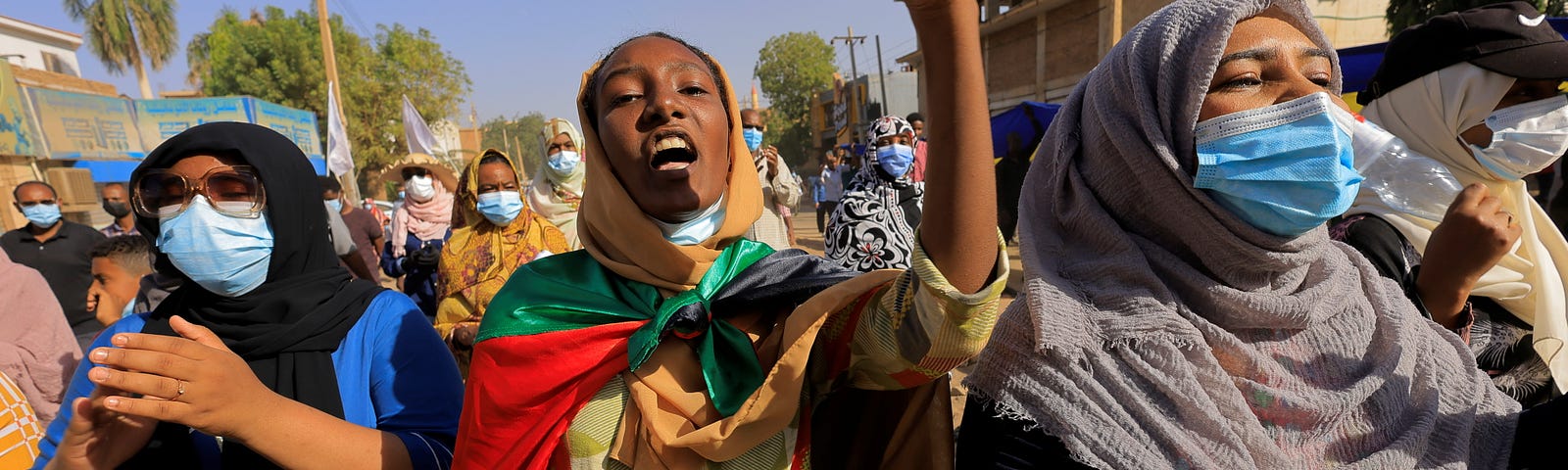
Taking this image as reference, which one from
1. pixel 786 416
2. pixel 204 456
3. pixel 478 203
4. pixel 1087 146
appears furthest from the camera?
pixel 478 203

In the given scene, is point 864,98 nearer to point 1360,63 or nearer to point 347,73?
point 347,73

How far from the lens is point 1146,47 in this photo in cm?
133

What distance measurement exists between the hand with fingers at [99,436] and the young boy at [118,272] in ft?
10.2

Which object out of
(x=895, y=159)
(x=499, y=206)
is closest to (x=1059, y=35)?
(x=895, y=159)

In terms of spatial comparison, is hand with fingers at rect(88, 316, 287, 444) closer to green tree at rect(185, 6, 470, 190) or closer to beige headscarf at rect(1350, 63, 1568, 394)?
beige headscarf at rect(1350, 63, 1568, 394)

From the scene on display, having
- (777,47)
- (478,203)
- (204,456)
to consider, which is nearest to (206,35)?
(777,47)

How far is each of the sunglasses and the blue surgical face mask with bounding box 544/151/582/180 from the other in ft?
11.2

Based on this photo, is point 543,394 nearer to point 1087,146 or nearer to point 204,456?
point 204,456

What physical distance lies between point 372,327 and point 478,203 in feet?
7.33

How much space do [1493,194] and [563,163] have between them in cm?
473

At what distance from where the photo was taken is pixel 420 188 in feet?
19.9

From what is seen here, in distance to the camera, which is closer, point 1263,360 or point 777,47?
point 1263,360

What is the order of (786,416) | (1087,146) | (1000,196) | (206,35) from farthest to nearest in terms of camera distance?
(206,35), (1000,196), (1087,146), (786,416)

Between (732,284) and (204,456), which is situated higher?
(732,284)
